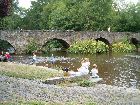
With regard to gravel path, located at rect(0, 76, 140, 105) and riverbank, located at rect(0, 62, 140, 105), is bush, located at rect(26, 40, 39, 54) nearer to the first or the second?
riverbank, located at rect(0, 62, 140, 105)

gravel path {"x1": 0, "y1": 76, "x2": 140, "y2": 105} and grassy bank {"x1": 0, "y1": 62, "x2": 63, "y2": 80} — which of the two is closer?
gravel path {"x1": 0, "y1": 76, "x2": 140, "y2": 105}

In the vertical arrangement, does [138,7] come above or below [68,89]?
above

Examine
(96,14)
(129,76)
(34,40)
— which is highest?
(96,14)

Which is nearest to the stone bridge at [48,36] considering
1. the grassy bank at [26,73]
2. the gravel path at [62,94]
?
the grassy bank at [26,73]

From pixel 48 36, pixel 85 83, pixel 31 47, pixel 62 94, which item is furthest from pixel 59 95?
pixel 48 36

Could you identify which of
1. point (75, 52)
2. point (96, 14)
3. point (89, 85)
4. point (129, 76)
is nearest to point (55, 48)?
point (96, 14)

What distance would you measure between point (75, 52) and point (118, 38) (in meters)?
12.8

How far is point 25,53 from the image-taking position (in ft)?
218

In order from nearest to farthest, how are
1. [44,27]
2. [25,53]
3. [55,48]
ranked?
[25,53] → [55,48] → [44,27]

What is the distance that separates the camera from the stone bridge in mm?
65438

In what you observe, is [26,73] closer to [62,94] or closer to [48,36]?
[62,94]

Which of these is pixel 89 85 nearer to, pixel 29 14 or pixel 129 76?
pixel 129 76

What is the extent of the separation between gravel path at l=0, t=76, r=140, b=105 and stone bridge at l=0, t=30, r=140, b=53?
39801mm

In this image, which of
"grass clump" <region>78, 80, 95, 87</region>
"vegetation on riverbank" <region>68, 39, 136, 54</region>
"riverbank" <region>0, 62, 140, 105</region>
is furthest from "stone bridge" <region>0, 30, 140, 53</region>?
"riverbank" <region>0, 62, 140, 105</region>
